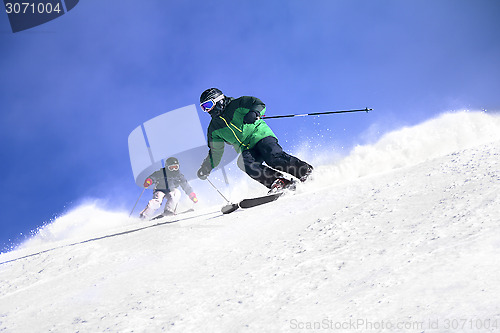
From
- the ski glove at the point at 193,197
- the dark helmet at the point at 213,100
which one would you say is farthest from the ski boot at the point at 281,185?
the ski glove at the point at 193,197

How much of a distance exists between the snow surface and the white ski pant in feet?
19.0

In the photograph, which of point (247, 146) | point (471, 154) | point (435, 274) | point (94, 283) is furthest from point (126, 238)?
point (471, 154)

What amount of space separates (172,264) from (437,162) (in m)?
3.88

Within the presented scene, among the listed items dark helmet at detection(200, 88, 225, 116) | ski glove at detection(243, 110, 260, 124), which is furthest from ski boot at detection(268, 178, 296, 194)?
dark helmet at detection(200, 88, 225, 116)

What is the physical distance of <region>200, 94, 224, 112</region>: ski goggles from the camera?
6598mm

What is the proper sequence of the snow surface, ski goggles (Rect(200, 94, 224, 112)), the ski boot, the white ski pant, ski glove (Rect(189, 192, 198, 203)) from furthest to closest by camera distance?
1. ski glove (Rect(189, 192, 198, 203))
2. the white ski pant
3. ski goggles (Rect(200, 94, 224, 112))
4. the ski boot
5. the snow surface

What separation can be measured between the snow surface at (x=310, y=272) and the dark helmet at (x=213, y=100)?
2690 millimetres

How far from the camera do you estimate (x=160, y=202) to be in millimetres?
10703

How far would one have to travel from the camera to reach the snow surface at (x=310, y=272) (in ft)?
5.80

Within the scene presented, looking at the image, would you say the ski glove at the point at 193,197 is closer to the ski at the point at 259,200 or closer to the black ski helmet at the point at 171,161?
the black ski helmet at the point at 171,161

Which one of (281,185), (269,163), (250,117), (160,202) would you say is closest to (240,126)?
(250,117)

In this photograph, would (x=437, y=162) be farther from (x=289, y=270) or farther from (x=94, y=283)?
(x=94, y=283)

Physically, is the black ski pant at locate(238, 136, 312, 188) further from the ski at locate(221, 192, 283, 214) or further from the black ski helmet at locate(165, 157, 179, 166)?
the black ski helmet at locate(165, 157, 179, 166)

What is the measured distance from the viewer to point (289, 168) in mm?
6172
